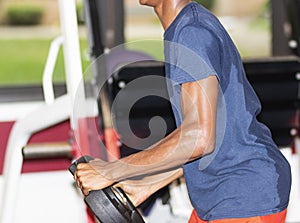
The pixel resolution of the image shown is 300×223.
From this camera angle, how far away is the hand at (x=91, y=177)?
120 centimetres

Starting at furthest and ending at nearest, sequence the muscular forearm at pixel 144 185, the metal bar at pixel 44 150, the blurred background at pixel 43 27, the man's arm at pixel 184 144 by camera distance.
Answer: the blurred background at pixel 43 27 → the metal bar at pixel 44 150 → the muscular forearm at pixel 144 185 → the man's arm at pixel 184 144

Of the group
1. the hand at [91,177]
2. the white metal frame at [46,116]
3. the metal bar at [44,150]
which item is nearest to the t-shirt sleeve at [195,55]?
the hand at [91,177]

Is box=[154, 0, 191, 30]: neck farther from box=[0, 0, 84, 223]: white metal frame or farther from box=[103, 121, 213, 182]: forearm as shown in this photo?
box=[0, 0, 84, 223]: white metal frame

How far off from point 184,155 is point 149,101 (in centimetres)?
97

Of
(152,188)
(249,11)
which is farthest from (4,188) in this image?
(249,11)

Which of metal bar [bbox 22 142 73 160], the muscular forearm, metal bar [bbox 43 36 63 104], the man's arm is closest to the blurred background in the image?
metal bar [bbox 43 36 63 104]

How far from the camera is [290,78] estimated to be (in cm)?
230

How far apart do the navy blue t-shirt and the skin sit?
2 cm

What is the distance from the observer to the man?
3.82ft

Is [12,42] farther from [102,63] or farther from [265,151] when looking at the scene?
[265,151]

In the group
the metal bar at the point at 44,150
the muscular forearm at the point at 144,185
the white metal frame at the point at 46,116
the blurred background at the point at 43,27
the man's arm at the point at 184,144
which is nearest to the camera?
the man's arm at the point at 184,144

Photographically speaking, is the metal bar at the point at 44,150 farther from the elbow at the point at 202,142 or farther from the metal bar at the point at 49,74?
the elbow at the point at 202,142

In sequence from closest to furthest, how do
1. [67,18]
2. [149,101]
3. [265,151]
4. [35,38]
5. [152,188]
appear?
[265,151] → [152,188] → [67,18] → [149,101] → [35,38]

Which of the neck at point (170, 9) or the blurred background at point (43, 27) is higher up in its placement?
the neck at point (170, 9)
